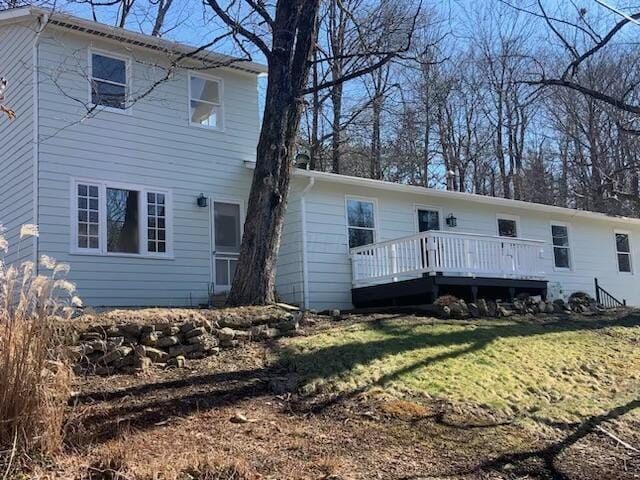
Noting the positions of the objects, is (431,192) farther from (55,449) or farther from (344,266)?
(55,449)

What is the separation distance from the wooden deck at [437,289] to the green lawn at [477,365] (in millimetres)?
2204

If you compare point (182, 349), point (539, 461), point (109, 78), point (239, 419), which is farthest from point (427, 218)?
point (239, 419)

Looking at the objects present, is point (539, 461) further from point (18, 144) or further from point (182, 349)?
point (18, 144)

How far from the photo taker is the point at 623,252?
2133cm

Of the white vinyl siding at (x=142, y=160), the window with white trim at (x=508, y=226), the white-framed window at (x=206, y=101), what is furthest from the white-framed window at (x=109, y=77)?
the window with white trim at (x=508, y=226)

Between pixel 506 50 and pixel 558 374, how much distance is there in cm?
1777

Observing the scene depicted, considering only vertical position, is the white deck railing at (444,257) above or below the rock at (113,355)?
above

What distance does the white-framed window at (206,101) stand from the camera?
1387cm

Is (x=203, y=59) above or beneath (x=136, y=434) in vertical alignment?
above

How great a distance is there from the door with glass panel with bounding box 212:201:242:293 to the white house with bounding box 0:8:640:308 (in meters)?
0.03

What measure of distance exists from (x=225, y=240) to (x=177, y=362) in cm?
664

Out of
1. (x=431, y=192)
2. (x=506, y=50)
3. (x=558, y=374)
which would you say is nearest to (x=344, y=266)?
(x=431, y=192)

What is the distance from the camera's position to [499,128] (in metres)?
28.2

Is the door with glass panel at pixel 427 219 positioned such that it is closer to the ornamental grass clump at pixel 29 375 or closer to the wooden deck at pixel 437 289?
the wooden deck at pixel 437 289
